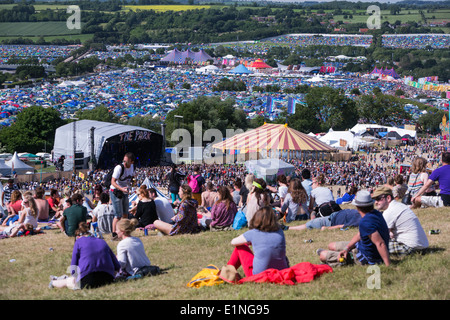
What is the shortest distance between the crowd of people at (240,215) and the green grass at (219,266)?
0.17m

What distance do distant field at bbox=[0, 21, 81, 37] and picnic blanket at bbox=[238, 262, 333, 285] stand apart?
452 ft

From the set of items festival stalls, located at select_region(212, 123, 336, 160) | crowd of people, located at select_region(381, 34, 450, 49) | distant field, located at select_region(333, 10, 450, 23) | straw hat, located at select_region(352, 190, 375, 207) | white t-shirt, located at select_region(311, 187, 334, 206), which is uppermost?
distant field, located at select_region(333, 10, 450, 23)

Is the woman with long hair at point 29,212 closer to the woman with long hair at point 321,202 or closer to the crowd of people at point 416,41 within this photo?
the woman with long hair at point 321,202

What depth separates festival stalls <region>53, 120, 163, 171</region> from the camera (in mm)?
27000

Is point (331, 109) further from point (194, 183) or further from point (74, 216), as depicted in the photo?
point (74, 216)

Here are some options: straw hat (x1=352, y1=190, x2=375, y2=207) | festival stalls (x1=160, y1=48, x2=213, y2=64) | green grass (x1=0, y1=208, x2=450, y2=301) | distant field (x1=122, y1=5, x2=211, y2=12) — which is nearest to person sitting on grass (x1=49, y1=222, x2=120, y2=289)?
green grass (x1=0, y1=208, x2=450, y2=301)

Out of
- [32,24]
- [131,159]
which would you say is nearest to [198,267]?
[131,159]

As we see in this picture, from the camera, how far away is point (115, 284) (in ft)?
15.5

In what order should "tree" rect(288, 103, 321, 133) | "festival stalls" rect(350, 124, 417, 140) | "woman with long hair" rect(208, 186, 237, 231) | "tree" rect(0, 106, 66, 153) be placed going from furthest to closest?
1. "tree" rect(288, 103, 321, 133)
2. "festival stalls" rect(350, 124, 417, 140)
3. "tree" rect(0, 106, 66, 153)
4. "woman with long hair" rect(208, 186, 237, 231)

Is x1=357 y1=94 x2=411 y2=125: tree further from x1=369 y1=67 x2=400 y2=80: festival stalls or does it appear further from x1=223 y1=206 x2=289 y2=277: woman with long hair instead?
x1=223 y1=206 x2=289 y2=277: woman with long hair

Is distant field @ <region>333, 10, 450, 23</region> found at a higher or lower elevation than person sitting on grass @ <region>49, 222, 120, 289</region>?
higher

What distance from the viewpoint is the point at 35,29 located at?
453ft

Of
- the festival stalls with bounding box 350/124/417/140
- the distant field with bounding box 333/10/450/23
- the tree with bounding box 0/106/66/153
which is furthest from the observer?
the distant field with bounding box 333/10/450/23

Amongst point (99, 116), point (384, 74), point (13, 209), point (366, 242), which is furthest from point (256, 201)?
point (384, 74)
